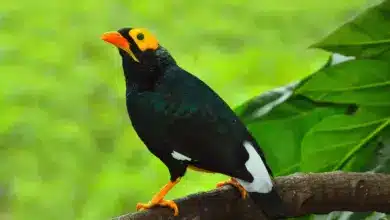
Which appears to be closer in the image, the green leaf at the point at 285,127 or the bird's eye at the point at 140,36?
the bird's eye at the point at 140,36

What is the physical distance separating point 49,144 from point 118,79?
0.19m

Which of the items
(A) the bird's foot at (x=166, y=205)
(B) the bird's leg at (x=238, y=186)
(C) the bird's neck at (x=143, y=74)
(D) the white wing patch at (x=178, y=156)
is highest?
(C) the bird's neck at (x=143, y=74)

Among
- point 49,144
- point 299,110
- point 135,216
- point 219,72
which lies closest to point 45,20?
point 49,144

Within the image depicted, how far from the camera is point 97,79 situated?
1446 mm

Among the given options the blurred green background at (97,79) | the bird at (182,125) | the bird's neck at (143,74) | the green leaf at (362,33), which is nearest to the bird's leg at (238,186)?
the bird at (182,125)

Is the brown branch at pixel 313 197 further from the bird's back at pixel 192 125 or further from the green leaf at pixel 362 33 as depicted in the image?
the green leaf at pixel 362 33

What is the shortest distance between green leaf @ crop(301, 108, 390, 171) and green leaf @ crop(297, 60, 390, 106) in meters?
0.02

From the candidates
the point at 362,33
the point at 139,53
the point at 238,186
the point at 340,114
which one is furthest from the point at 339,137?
the point at 139,53

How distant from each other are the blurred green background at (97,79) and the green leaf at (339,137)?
1.11ft

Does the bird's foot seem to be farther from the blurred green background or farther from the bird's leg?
the blurred green background

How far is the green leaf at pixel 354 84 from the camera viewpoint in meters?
1.00

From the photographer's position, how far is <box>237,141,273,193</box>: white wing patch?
709 millimetres

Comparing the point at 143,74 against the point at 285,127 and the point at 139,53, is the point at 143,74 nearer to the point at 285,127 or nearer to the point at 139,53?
the point at 139,53

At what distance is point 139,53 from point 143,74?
2 centimetres
